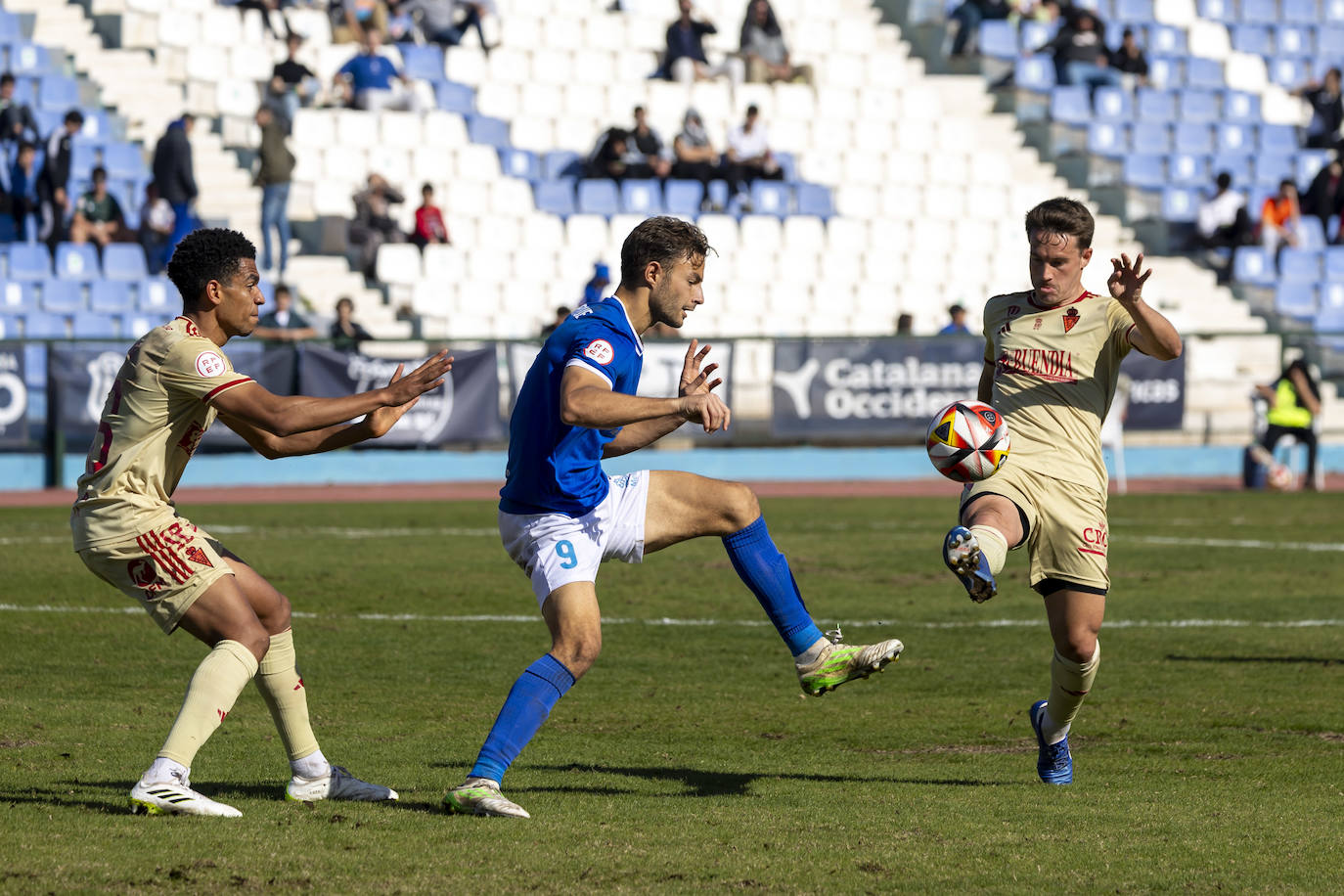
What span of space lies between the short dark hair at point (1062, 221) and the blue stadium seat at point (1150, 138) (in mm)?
23776

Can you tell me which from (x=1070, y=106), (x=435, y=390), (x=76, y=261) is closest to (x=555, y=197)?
(x=435, y=390)

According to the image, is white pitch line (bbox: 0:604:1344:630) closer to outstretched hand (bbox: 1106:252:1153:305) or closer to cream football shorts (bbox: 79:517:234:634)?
outstretched hand (bbox: 1106:252:1153:305)

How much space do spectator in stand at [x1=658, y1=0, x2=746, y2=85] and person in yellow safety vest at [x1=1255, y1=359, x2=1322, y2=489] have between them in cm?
1081

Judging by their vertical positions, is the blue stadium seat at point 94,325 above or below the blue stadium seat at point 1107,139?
below

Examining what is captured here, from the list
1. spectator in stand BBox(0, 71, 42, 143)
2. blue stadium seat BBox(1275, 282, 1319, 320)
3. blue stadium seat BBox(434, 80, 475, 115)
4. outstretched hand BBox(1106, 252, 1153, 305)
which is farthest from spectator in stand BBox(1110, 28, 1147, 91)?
outstretched hand BBox(1106, 252, 1153, 305)

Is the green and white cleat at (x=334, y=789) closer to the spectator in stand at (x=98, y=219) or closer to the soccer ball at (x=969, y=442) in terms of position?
the soccer ball at (x=969, y=442)

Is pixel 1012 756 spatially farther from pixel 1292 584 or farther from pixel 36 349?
pixel 36 349

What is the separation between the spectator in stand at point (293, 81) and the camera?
23938 millimetres

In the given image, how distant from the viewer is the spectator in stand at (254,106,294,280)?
2197cm

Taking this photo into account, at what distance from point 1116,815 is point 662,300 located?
7.80ft

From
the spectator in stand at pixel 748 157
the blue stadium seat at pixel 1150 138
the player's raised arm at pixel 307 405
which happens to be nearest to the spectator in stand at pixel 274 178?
the spectator in stand at pixel 748 157

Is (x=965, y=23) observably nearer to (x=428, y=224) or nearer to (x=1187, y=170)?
(x=1187, y=170)

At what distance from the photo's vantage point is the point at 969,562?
589cm

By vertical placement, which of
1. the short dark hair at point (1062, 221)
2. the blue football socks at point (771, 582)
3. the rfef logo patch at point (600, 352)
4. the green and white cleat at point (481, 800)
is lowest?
the green and white cleat at point (481, 800)
